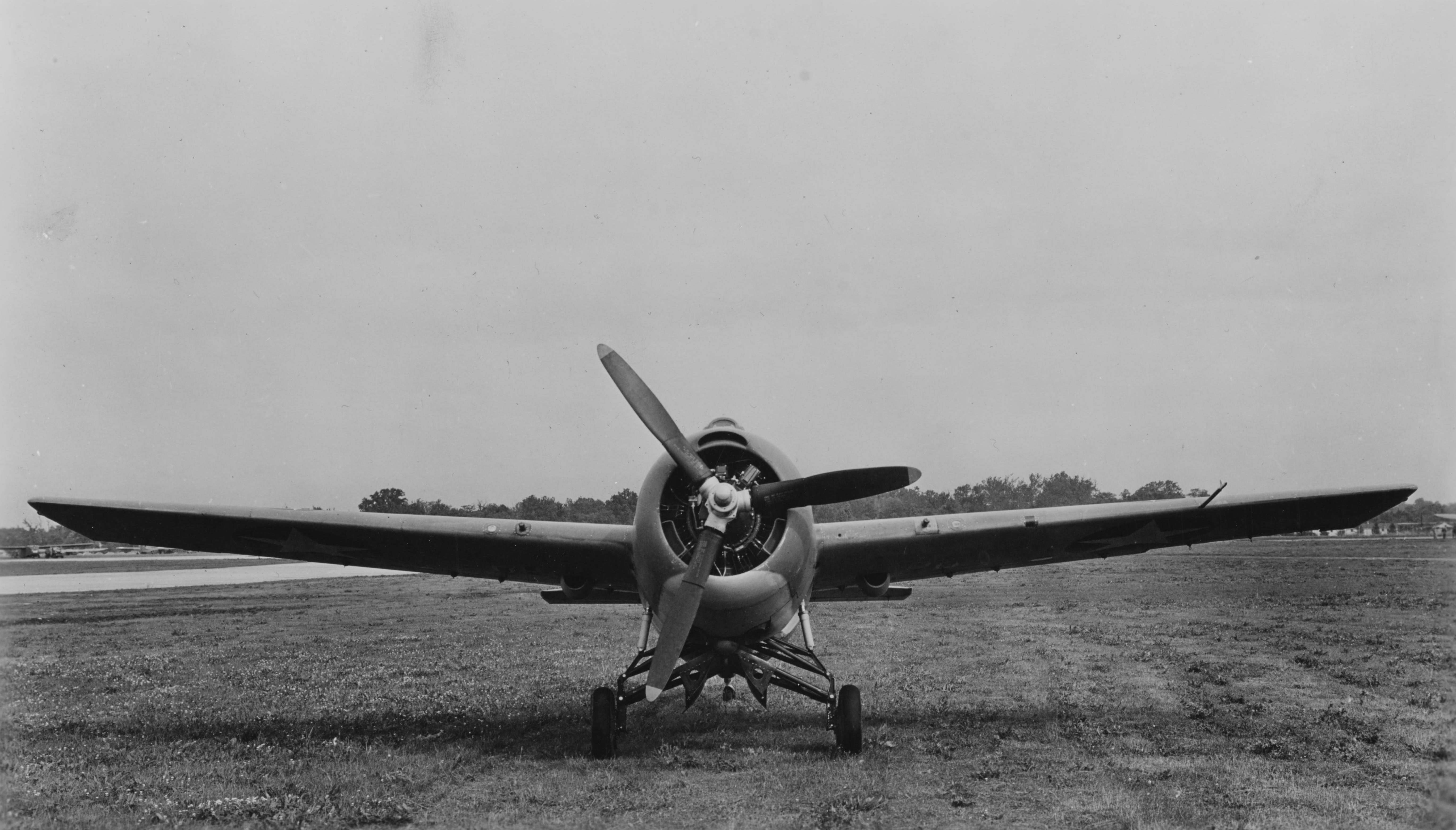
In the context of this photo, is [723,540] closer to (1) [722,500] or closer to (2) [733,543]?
(2) [733,543]

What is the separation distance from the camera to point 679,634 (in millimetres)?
8641

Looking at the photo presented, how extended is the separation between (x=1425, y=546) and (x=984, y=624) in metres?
41.7

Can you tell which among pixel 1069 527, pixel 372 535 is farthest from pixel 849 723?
pixel 372 535

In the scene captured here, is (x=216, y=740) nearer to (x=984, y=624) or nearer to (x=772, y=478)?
(x=772, y=478)

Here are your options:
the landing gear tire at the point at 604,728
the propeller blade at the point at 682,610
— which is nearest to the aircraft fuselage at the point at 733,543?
the propeller blade at the point at 682,610

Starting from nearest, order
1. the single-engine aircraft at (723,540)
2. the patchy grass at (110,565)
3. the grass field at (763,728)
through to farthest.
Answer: the grass field at (763,728)
the single-engine aircraft at (723,540)
the patchy grass at (110,565)

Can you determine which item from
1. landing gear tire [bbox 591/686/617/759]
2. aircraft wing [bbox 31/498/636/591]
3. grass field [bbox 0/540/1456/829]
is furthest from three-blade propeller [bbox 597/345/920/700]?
aircraft wing [bbox 31/498/636/591]

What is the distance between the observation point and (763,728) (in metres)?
10.8

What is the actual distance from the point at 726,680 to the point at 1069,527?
3.75m

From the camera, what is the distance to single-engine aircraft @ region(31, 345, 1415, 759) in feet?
28.8

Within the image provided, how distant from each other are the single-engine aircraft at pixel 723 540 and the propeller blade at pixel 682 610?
2 centimetres

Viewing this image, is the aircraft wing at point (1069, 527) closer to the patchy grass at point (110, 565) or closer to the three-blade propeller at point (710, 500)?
the three-blade propeller at point (710, 500)

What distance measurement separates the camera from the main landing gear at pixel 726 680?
365 inches

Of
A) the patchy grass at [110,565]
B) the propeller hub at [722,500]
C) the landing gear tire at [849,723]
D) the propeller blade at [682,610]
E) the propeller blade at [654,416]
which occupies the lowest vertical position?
the patchy grass at [110,565]
